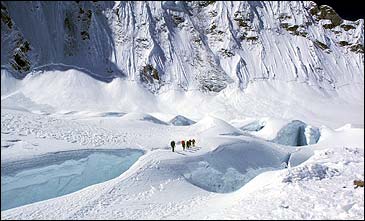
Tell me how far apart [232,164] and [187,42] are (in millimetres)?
43419

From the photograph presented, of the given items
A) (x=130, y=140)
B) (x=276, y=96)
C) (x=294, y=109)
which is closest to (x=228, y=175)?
(x=130, y=140)

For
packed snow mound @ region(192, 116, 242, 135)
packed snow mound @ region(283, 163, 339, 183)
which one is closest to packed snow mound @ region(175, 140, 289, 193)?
packed snow mound @ region(192, 116, 242, 135)

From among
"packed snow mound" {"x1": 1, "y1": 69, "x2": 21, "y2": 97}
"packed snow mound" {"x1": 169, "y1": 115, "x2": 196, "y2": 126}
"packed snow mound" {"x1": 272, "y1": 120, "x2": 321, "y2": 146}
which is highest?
"packed snow mound" {"x1": 1, "y1": 69, "x2": 21, "y2": 97}

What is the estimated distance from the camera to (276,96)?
5591 cm

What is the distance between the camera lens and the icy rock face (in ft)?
162

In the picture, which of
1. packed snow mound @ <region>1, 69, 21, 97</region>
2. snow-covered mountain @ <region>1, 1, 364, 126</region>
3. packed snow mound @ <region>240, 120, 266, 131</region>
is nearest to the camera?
packed snow mound @ <region>240, 120, 266, 131</region>

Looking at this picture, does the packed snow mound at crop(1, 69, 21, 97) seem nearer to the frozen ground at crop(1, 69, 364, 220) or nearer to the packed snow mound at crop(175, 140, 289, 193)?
the frozen ground at crop(1, 69, 364, 220)

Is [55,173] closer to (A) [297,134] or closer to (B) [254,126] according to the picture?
(B) [254,126]

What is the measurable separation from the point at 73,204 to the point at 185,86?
143 ft

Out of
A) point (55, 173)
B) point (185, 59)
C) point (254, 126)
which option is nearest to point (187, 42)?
point (185, 59)

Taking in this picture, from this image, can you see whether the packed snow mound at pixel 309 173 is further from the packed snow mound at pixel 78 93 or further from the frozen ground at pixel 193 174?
the packed snow mound at pixel 78 93

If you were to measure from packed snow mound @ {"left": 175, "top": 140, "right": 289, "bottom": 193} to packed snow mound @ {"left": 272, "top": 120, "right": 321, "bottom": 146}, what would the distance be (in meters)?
8.68

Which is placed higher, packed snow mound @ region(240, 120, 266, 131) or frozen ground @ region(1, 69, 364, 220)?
frozen ground @ region(1, 69, 364, 220)

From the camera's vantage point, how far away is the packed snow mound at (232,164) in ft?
59.2
